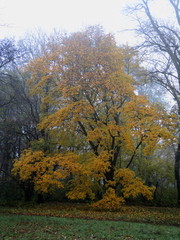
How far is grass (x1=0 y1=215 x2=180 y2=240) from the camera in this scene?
793cm

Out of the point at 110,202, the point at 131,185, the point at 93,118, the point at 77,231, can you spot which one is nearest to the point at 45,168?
the point at 110,202

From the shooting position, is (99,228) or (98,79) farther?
(98,79)

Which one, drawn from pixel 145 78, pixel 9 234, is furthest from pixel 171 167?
pixel 9 234

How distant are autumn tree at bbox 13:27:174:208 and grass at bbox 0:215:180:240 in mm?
3705

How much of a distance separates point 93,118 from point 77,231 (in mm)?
8824

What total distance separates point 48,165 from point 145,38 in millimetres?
9673

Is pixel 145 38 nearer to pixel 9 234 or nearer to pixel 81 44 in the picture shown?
pixel 81 44

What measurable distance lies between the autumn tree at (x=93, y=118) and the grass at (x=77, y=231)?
3.70 meters

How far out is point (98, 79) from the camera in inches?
588

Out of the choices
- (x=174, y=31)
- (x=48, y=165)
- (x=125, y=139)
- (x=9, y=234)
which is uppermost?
(x=174, y=31)

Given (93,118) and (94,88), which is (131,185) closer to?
(93,118)

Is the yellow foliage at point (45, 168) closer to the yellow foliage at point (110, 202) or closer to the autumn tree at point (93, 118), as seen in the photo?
the autumn tree at point (93, 118)

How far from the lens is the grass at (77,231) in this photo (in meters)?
7.93

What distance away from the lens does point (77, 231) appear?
889cm
